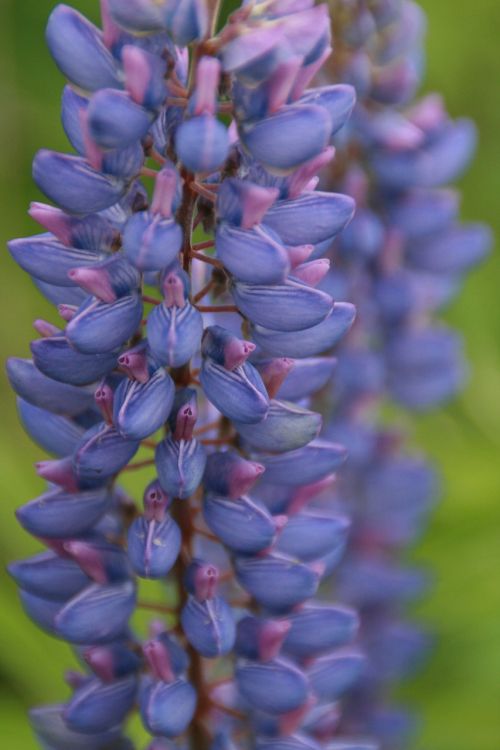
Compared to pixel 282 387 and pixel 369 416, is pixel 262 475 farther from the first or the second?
pixel 369 416

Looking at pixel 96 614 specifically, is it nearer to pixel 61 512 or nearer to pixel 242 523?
pixel 61 512

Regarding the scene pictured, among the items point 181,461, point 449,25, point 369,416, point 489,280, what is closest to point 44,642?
point 369,416

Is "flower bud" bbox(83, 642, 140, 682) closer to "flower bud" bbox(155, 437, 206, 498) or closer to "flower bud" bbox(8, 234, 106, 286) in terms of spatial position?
"flower bud" bbox(155, 437, 206, 498)

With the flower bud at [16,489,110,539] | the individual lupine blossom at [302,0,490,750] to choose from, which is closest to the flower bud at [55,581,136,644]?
the flower bud at [16,489,110,539]

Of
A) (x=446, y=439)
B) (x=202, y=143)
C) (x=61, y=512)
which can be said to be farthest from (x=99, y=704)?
(x=446, y=439)

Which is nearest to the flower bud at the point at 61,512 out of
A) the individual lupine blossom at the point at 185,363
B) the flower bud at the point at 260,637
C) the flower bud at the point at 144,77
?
the individual lupine blossom at the point at 185,363
